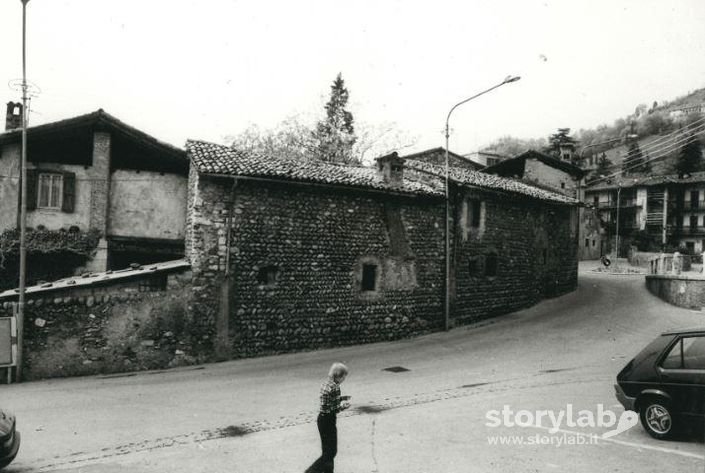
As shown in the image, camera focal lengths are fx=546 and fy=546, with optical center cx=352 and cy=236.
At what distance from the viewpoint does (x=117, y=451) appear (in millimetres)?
8117

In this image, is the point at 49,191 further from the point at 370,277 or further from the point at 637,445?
the point at 637,445

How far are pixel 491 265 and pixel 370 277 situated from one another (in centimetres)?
600

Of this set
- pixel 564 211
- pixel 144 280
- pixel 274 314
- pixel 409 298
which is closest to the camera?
pixel 144 280

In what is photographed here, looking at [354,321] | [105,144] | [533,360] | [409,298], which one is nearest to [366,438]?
[533,360]

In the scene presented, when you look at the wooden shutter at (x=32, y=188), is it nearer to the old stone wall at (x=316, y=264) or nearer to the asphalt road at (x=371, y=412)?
the old stone wall at (x=316, y=264)

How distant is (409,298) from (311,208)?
15.8 ft

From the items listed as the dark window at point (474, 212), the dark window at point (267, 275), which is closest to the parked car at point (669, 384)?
the dark window at point (267, 275)

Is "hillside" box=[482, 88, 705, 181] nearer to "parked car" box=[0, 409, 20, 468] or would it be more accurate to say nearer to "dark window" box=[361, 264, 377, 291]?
"dark window" box=[361, 264, 377, 291]

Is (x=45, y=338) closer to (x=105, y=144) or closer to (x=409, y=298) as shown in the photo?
(x=105, y=144)

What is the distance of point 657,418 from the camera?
7781mm

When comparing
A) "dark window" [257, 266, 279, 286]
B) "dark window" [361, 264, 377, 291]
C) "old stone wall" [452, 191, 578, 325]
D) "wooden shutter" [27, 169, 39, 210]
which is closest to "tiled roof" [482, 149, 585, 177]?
"old stone wall" [452, 191, 578, 325]

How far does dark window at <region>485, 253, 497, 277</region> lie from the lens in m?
21.5

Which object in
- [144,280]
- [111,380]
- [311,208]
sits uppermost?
[311,208]

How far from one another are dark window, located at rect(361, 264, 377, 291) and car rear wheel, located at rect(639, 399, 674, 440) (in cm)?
1091
